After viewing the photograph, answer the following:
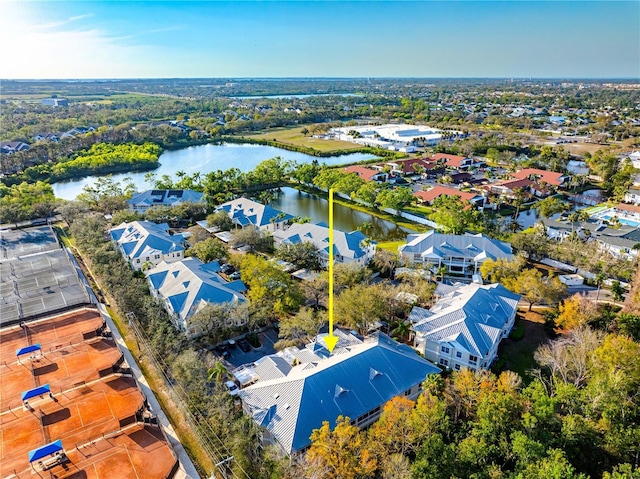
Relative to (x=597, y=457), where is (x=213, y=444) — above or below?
below

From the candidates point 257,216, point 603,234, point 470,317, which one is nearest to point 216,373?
point 470,317

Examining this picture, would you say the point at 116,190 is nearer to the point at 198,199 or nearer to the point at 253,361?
the point at 198,199

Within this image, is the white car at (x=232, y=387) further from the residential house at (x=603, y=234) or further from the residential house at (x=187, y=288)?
the residential house at (x=603, y=234)

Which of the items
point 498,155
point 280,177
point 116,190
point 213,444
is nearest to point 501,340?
point 213,444

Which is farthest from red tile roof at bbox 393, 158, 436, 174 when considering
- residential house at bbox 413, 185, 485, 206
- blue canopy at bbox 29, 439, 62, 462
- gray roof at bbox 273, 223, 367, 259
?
blue canopy at bbox 29, 439, 62, 462

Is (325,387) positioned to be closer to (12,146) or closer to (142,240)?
(142,240)

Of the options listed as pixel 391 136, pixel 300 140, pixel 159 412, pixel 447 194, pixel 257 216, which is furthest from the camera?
pixel 300 140

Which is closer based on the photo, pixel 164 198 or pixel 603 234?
pixel 603 234
